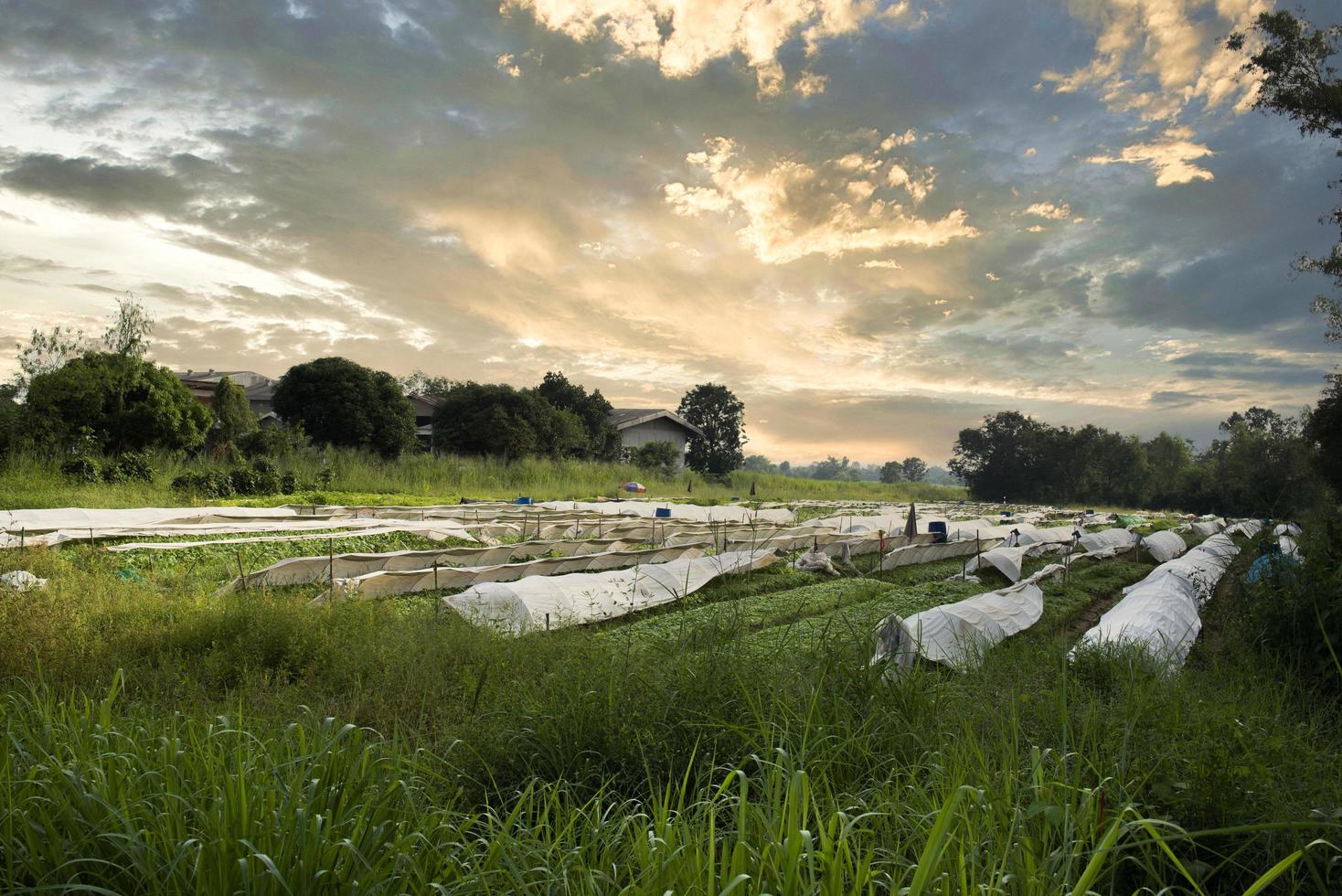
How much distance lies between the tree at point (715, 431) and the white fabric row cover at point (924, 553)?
85.0ft

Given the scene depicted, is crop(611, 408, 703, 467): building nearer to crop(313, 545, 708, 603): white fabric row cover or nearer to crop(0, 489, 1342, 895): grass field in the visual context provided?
crop(313, 545, 708, 603): white fabric row cover

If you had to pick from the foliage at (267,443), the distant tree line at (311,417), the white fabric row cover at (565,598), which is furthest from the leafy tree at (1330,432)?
the foliage at (267,443)

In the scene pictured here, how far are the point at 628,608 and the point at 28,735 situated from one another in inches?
229

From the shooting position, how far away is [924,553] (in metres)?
13.7

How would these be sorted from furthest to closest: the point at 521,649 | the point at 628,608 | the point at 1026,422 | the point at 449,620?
the point at 1026,422, the point at 628,608, the point at 449,620, the point at 521,649

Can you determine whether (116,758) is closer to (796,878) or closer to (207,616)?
(796,878)

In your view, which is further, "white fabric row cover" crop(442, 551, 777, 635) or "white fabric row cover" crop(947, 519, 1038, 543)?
"white fabric row cover" crop(947, 519, 1038, 543)

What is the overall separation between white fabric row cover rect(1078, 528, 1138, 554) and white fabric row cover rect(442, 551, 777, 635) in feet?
37.2

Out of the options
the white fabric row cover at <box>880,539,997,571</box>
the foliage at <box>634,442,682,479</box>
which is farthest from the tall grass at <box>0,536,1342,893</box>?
the foliage at <box>634,442,682,479</box>

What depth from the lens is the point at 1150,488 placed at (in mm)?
44875

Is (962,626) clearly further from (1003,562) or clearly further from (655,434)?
(655,434)

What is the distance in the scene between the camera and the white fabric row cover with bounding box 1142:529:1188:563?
16.7 metres

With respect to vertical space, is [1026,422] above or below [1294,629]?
above

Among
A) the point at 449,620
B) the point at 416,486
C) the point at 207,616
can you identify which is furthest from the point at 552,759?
the point at 416,486
